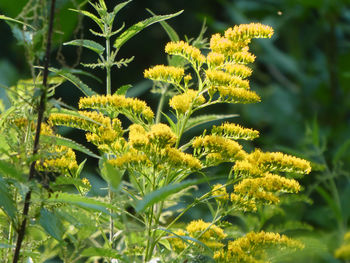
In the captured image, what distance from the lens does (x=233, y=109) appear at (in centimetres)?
361

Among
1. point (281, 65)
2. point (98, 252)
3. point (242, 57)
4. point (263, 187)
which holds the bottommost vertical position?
point (98, 252)

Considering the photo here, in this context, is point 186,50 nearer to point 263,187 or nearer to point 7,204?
point 263,187

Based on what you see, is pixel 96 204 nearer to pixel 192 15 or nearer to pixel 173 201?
pixel 173 201

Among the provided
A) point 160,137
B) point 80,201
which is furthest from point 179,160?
point 80,201

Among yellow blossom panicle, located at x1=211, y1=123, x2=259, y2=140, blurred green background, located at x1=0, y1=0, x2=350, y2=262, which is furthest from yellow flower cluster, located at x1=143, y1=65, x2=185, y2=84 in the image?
blurred green background, located at x1=0, y1=0, x2=350, y2=262

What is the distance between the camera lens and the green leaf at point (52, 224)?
28.6 inches

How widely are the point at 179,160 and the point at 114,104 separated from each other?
6.0 inches

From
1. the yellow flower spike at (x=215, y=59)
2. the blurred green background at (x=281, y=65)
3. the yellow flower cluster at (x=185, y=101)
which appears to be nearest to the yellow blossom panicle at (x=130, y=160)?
the yellow flower cluster at (x=185, y=101)

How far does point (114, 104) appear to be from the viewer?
856mm

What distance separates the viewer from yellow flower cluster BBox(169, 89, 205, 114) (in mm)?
849

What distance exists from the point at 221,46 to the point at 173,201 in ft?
1.17

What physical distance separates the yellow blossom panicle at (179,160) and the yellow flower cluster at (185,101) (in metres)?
0.09

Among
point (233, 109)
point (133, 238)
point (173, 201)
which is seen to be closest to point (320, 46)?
point (233, 109)

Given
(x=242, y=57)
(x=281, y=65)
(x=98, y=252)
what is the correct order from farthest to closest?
(x=281, y=65)
(x=242, y=57)
(x=98, y=252)
